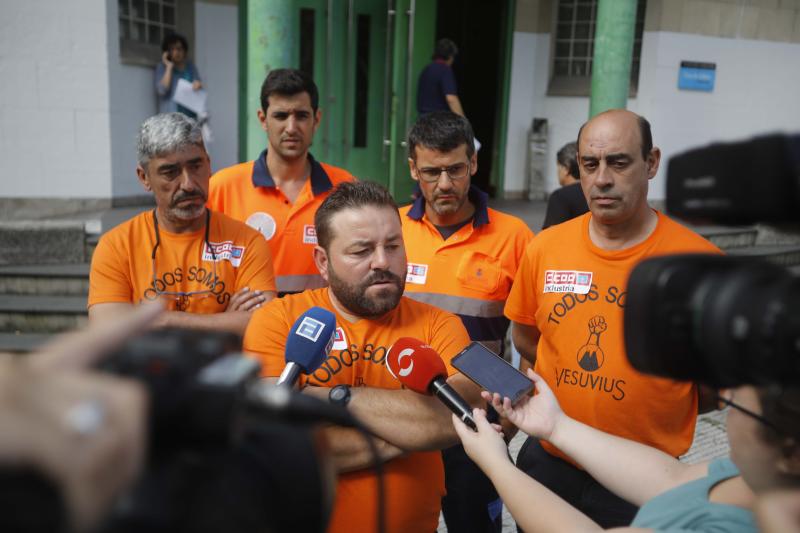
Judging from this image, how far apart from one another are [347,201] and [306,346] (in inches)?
29.5

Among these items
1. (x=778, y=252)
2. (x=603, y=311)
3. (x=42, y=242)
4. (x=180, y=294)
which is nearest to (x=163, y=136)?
(x=180, y=294)

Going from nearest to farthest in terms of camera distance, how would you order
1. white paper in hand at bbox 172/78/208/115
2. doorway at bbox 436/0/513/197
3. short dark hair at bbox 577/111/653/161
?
short dark hair at bbox 577/111/653/161, white paper in hand at bbox 172/78/208/115, doorway at bbox 436/0/513/197

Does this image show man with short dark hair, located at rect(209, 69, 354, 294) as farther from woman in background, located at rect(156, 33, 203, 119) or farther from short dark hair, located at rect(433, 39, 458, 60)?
short dark hair, located at rect(433, 39, 458, 60)

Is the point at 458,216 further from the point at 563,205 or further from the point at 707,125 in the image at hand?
the point at 707,125

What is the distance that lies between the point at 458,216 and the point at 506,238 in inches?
9.5

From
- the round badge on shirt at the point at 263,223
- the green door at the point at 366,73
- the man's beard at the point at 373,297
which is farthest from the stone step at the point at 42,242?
the man's beard at the point at 373,297

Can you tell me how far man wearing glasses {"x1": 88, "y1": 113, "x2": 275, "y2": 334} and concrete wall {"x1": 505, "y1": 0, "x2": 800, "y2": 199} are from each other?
7199 millimetres

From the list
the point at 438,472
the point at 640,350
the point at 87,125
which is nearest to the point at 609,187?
the point at 438,472

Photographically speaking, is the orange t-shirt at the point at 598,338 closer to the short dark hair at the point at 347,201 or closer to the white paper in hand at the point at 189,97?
the short dark hair at the point at 347,201

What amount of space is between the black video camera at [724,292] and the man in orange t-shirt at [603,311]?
126 centimetres

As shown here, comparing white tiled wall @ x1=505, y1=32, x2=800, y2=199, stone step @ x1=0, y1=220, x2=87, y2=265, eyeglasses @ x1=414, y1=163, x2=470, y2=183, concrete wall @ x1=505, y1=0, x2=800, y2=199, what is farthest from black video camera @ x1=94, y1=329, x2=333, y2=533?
white tiled wall @ x1=505, y1=32, x2=800, y2=199

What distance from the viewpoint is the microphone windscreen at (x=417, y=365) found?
180 cm

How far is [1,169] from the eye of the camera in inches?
265

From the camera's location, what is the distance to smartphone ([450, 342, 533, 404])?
75.7 inches
